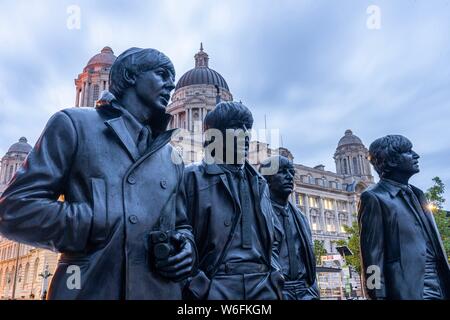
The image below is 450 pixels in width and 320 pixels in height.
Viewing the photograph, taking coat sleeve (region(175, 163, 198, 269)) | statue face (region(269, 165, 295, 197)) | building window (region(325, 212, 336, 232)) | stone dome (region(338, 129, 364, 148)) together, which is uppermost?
stone dome (region(338, 129, 364, 148))

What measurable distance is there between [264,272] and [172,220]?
45.0 inches

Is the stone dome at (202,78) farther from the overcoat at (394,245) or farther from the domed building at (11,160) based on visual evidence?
the overcoat at (394,245)

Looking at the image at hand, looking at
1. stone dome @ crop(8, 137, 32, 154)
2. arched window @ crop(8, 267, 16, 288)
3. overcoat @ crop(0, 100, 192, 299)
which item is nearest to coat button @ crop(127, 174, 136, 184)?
overcoat @ crop(0, 100, 192, 299)

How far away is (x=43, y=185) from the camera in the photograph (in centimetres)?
232

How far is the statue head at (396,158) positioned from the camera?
16.1ft

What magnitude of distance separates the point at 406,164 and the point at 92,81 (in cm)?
5412

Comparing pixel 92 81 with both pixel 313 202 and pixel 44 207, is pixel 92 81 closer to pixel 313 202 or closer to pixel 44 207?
pixel 313 202

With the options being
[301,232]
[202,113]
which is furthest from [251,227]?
[202,113]

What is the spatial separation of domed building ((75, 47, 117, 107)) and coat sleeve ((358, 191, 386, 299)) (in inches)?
2006

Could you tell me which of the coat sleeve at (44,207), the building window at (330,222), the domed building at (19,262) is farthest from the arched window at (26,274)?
the coat sleeve at (44,207)

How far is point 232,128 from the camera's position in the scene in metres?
3.87

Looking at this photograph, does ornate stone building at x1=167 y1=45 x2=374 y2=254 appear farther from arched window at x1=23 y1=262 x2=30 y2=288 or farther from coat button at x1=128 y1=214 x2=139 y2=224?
coat button at x1=128 y1=214 x2=139 y2=224

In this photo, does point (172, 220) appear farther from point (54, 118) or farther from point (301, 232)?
point (301, 232)

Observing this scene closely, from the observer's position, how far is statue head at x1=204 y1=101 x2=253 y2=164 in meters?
3.83
